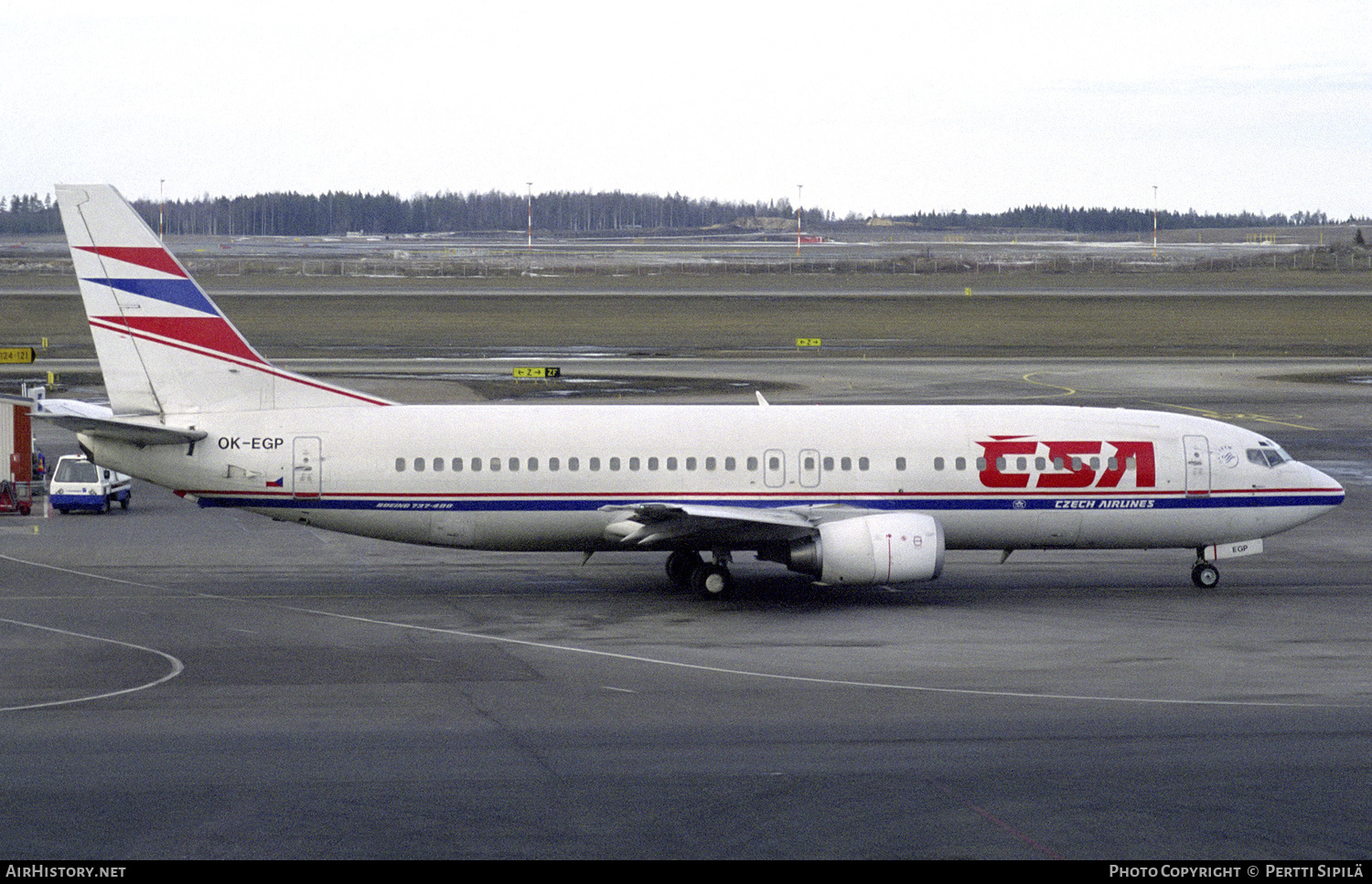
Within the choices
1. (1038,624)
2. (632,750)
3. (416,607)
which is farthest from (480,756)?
(1038,624)

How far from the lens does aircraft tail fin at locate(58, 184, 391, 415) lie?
109ft

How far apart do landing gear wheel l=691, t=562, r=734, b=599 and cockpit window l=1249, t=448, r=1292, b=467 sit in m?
12.5

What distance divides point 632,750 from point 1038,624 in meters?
12.2

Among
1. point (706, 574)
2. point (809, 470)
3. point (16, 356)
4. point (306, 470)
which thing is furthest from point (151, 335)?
point (16, 356)

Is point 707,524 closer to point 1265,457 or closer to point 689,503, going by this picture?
point 689,503

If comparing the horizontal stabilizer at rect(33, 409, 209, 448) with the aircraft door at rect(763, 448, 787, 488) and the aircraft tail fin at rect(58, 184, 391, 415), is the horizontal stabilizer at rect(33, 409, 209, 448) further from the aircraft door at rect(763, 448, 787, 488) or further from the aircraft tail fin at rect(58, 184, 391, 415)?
the aircraft door at rect(763, 448, 787, 488)

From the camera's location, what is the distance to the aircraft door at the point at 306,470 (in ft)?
107

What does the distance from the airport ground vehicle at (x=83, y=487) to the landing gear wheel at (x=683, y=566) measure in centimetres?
1968

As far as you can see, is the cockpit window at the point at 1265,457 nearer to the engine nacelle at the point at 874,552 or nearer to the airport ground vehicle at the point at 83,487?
the engine nacelle at the point at 874,552

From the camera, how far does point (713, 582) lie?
106 feet

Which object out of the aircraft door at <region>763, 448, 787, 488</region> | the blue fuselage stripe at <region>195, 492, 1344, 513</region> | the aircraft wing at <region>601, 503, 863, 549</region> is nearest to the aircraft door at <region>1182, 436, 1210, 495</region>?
the blue fuselage stripe at <region>195, 492, 1344, 513</region>
